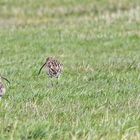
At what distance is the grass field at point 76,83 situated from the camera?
7.27 meters

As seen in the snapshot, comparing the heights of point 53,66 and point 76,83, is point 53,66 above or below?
above

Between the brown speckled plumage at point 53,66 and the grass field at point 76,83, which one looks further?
the brown speckled plumage at point 53,66

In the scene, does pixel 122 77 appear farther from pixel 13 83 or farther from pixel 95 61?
pixel 95 61

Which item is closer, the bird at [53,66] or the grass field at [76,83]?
the grass field at [76,83]

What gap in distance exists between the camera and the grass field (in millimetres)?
7270

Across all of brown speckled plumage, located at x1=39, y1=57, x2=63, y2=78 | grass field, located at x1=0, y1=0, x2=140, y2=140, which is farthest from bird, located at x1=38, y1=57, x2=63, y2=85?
grass field, located at x1=0, y1=0, x2=140, y2=140

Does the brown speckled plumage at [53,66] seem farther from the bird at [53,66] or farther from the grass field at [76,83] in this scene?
the grass field at [76,83]

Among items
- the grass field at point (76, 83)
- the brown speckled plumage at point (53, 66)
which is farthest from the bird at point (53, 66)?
the grass field at point (76, 83)

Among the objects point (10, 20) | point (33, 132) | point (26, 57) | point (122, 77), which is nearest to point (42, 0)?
point (10, 20)

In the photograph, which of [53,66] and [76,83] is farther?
[76,83]

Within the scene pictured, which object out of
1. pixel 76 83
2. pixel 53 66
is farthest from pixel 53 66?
pixel 76 83

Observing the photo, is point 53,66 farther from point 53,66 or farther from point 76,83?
point 76,83

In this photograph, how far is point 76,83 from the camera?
442 inches

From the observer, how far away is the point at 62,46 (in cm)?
1927
